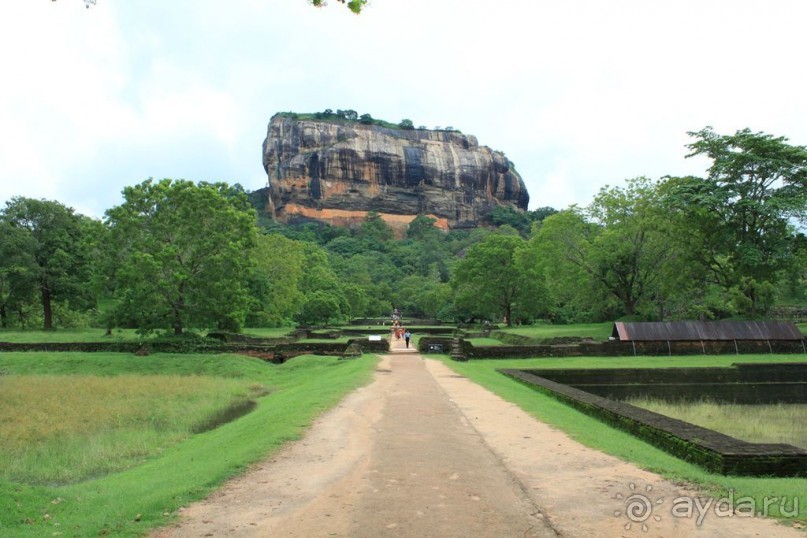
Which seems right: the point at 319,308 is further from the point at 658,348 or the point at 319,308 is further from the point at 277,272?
the point at 658,348

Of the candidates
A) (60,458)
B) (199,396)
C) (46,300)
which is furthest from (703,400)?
(46,300)

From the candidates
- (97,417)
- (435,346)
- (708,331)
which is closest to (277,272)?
(435,346)

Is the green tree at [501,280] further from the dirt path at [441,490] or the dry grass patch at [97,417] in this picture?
the dirt path at [441,490]

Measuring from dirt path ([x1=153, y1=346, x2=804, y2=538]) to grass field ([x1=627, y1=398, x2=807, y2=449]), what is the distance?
210 inches

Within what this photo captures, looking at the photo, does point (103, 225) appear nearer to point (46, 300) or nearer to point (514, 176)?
point (46, 300)

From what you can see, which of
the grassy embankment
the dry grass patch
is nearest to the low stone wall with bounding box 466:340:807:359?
the grassy embankment

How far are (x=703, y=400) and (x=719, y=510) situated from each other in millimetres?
13849

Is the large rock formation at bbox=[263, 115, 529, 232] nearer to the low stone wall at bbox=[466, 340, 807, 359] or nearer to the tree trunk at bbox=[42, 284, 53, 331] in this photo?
the tree trunk at bbox=[42, 284, 53, 331]

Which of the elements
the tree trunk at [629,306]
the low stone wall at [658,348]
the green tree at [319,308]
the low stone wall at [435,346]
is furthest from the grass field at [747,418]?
the green tree at [319,308]

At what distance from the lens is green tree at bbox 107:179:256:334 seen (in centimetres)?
2752

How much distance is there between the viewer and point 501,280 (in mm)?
45375

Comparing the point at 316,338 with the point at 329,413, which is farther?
the point at 316,338

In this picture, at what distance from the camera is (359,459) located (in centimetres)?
720

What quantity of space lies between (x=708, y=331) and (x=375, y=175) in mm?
115329
